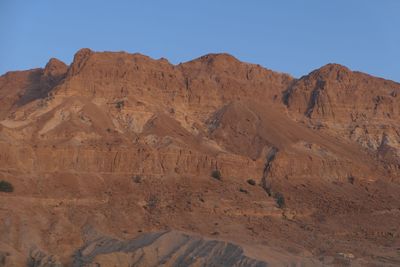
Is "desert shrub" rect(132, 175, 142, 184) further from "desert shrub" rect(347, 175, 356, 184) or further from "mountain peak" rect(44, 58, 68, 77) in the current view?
"mountain peak" rect(44, 58, 68, 77)

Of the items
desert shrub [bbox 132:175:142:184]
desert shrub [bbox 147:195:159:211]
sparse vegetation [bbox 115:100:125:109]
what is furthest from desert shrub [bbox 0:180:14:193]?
sparse vegetation [bbox 115:100:125:109]

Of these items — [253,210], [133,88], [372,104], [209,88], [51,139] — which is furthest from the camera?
[372,104]

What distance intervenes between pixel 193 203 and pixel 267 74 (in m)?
45.5

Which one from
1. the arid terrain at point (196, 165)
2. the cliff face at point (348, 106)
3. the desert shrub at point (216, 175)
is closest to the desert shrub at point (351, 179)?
the arid terrain at point (196, 165)

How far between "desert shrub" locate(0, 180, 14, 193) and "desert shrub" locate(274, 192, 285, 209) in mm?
25194

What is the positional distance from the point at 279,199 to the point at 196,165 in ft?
30.3

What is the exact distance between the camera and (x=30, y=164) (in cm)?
6531

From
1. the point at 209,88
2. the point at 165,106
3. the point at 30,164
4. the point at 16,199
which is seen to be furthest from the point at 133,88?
the point at 16,199

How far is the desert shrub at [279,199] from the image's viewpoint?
228 ft

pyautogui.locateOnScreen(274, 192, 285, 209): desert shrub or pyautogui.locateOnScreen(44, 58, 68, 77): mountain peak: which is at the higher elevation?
pyautogui.locateOnScreen(44, 58, 68, 77): mountain peak

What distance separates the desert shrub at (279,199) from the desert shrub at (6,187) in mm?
25194

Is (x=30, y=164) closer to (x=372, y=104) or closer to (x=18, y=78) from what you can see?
(x=18, y=78)

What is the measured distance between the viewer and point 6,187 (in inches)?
2340

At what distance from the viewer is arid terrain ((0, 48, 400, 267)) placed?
52000mm
